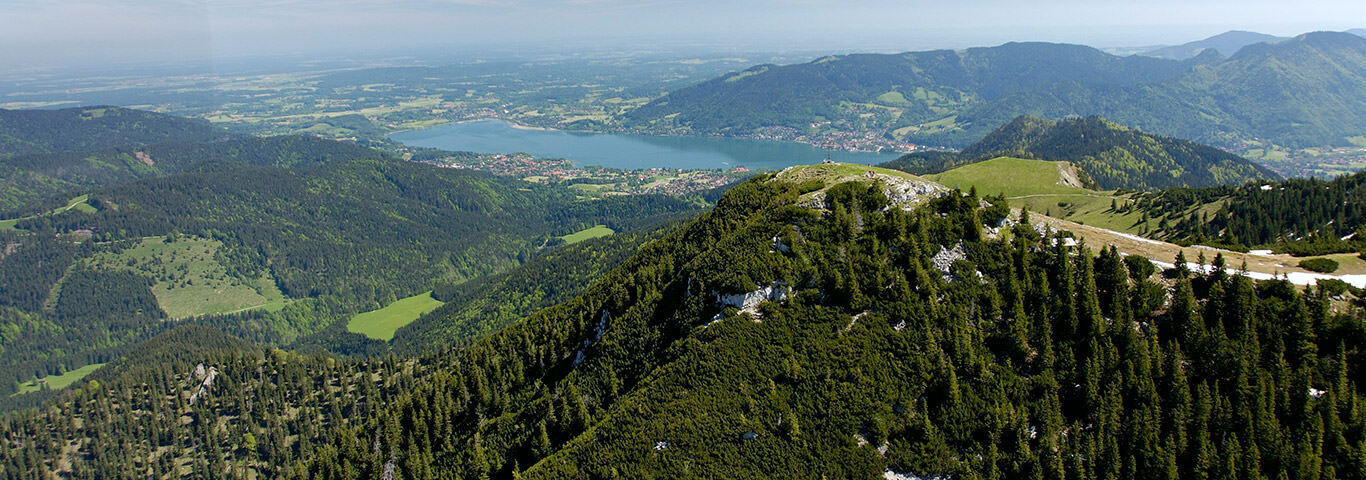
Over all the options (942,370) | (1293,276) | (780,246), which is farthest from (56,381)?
(1293,276)

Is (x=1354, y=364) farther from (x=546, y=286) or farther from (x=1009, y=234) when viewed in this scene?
(x=546, y=286)

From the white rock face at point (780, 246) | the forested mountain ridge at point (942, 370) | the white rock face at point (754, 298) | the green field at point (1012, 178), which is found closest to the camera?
the forested mountain ridge at point (942, 370)

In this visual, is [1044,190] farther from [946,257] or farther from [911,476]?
[911,476]

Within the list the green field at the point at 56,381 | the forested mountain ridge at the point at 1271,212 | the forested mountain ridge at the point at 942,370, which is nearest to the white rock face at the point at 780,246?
the forested mountain ridge at the point at 942,370

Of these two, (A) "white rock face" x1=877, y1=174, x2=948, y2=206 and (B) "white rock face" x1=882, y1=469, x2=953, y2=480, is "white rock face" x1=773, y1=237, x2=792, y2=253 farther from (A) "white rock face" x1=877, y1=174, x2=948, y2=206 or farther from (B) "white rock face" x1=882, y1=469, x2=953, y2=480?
(B) "white rock face" x1=882, y1=469, x2=953, y2=480

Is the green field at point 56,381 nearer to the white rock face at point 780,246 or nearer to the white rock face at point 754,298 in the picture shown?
the white rock face at point 754,298
